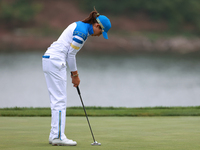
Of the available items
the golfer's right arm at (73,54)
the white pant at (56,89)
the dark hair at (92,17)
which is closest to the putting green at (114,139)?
the white pant at (56,89)

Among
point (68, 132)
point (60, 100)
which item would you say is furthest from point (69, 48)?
point (68, 132)

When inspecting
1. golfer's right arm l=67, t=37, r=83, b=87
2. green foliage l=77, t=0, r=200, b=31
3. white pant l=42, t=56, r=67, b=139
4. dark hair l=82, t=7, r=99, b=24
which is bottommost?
white pant l=42, t=56, r=67, b=139

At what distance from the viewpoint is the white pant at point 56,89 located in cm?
368

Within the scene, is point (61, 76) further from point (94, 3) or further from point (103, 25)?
point (94, 3)

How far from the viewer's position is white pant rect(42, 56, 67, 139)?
12.1 ft

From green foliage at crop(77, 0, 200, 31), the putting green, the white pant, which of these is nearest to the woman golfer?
the white pant

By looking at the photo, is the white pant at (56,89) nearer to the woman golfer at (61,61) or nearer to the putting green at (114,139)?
the woman golfer at (61,61)

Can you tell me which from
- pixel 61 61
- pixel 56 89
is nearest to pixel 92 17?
pixel 61 61

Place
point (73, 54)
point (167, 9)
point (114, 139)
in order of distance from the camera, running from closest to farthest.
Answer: point (73, 54), point (114, 139), point (167, 9)

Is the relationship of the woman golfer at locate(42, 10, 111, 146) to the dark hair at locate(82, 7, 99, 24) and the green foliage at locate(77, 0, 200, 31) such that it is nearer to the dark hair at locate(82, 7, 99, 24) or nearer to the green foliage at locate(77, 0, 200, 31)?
the dark hair at locate(82, 7, 99, 24)

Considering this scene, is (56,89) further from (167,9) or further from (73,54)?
(167,9)

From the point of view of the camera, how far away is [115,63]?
1151cm

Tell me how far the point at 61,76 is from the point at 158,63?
8.11 metres

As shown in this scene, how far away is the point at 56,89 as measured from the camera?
370 cm
